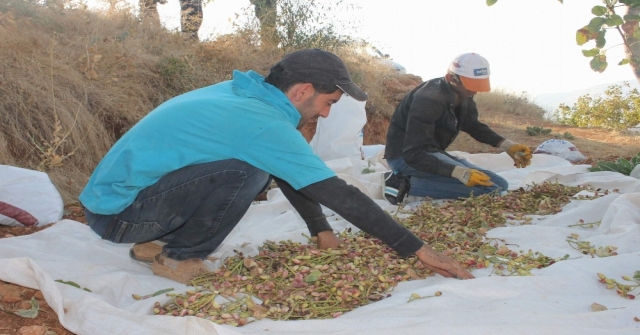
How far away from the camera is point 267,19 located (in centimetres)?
845

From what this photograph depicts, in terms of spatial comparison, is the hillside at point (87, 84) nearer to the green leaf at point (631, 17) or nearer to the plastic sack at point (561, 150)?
the plastic sack at point (561, 150)

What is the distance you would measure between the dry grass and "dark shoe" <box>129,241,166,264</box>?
72.0 inches

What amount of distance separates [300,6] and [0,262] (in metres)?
7.09

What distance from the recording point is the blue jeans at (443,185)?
13.2 ft

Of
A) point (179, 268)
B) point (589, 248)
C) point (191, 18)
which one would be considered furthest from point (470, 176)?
point (191, 18)

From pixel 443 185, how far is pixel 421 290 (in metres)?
2.00

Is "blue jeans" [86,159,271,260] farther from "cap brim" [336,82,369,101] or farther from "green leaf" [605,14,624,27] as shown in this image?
"green leaf" [605,14,624,27]

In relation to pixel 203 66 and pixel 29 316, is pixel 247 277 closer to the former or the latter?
pixel 29 316

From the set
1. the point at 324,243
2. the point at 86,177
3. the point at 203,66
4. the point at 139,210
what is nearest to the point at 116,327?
the point at 139,210

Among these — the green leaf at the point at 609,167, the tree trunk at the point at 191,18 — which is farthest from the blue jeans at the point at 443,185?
the tree trunk at the point at 191,18

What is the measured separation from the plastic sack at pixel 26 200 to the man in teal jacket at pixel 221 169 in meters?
1.08

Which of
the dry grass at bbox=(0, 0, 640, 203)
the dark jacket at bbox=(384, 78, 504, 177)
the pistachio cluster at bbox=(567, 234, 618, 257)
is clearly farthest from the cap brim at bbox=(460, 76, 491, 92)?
the dry grass at bbox=(0, 0, 640, 203)

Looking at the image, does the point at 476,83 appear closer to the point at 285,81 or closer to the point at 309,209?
the point at 309,209

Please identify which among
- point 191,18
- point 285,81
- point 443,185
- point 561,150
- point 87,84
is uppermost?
point 191,18
